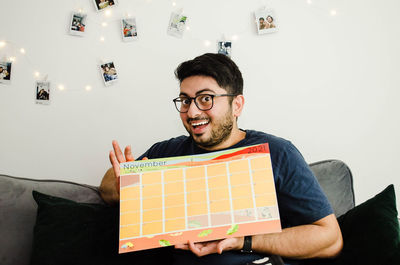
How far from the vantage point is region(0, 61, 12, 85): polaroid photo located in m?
1.52

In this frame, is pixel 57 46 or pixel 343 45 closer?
pixel 57 46

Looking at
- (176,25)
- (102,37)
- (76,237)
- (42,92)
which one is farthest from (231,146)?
(42,92)

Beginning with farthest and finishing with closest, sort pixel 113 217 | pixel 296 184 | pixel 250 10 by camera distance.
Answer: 1. pixel 250 10
2. pixel 113 217
3. pixel 296 184

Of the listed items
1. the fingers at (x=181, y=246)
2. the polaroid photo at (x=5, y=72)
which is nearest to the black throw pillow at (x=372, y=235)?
the fingers at (x=181, y=246)

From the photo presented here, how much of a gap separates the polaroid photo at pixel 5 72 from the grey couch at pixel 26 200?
64cm

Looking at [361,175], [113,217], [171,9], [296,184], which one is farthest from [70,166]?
[361,175]

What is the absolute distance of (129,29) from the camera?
5.24 feet

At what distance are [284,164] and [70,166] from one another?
1242 millimetres

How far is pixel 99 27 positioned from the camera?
1.58 m

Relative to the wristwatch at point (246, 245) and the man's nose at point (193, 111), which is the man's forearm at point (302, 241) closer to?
the wristwatch at point (246, 245)

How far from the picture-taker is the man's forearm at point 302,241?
0.95 m

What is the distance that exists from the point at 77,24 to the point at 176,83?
2.21 feet

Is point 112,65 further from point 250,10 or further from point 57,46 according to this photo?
point 250,10

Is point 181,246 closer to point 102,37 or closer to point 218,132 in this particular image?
point 218,132
